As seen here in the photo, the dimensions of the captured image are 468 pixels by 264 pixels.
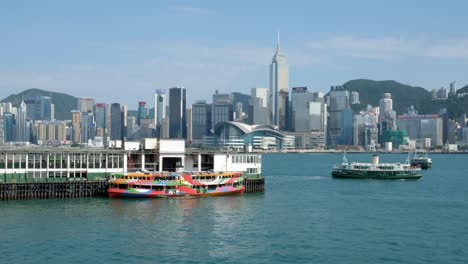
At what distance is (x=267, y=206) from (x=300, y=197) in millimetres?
10704

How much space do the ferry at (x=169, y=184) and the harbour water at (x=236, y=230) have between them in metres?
1.40

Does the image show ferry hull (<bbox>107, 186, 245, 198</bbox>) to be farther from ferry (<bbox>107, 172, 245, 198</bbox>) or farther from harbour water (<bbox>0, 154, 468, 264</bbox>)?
harbour water (<bbox>0, 154, 468, 264</bbox>)

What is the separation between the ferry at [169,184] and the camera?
206 feet

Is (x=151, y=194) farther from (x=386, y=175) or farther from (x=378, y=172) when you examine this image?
(x=386, y=175)

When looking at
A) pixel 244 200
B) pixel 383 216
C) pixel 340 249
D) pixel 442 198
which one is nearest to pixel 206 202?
pixel 244 200

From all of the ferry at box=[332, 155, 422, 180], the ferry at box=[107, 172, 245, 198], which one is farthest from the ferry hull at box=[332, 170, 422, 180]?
the ferry at box=[107, 172, 245, 198]

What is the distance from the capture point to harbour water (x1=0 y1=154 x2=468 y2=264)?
→ 39.6m

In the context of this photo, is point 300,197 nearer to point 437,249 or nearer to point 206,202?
point 206,202

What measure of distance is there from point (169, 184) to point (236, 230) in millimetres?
17544

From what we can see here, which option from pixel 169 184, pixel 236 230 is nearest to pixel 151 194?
pixel 169 184

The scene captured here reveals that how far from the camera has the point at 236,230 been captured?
4772 cm

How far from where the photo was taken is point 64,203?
59531 millimetres

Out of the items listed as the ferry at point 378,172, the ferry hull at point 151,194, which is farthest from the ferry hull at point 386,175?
the ferry hull at point 151,194

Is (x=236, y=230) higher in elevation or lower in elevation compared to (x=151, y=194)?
lower
